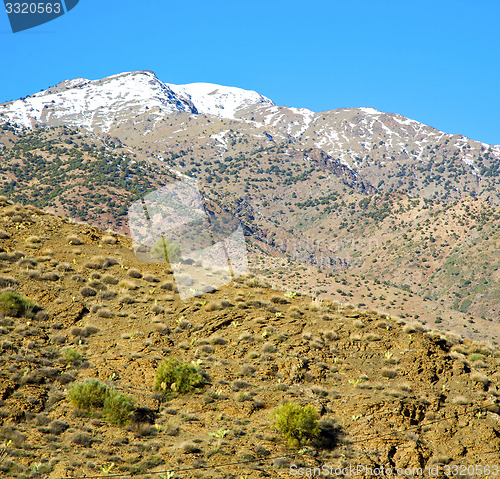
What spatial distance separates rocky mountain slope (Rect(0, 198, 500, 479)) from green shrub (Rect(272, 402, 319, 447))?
9.1 inches

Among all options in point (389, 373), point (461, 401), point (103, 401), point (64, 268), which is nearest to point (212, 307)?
point (64, 268)

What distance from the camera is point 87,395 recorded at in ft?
43.2

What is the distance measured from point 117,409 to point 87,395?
3.34ft

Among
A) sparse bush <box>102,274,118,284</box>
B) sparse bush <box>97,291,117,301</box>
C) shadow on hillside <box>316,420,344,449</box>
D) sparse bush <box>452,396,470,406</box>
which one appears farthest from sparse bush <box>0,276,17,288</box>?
sparse bush <box>452,396,470,406</box>

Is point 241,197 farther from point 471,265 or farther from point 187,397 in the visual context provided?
point 187,397

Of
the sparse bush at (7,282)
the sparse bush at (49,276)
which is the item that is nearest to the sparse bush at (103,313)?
the sparse bush at (49,276)

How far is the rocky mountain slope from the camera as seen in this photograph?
12.0 metres

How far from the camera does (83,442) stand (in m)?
11.8

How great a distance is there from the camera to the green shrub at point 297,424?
42.2 ft

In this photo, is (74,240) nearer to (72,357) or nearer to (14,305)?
(14,305)

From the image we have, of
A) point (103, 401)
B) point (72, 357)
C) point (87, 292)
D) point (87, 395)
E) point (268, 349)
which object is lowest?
point (103, 401)

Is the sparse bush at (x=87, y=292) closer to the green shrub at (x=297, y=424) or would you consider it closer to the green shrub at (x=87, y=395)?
the green shrub at (x=87, y=395)

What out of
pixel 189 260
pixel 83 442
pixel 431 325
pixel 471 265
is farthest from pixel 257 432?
pixel 471 265

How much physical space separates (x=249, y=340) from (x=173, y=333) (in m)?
2.98
